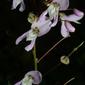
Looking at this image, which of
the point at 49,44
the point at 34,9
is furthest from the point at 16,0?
the point at 49,44

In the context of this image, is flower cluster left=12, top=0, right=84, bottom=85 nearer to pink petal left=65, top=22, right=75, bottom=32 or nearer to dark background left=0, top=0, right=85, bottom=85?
pink petal left=65, top=22, right=75, bottom=32

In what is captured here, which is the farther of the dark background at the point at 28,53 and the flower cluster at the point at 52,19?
the dark background at the point at 28,53

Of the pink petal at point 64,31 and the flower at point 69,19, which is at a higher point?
the flower at point 69,19

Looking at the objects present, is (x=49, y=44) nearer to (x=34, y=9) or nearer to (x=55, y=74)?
(x=55, y=74)

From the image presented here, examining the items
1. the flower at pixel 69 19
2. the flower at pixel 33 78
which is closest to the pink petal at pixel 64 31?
the flower at pixel 69 19

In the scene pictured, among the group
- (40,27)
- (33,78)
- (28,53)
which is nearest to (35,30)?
(40,27)

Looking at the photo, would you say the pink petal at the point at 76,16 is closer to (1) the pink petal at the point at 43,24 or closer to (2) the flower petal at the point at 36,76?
(1) the pink petal at the point at 43,24

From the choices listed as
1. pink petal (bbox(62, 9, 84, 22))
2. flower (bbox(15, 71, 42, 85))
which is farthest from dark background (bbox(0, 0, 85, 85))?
pink petal (bbox(62, 9, 84, 22))
